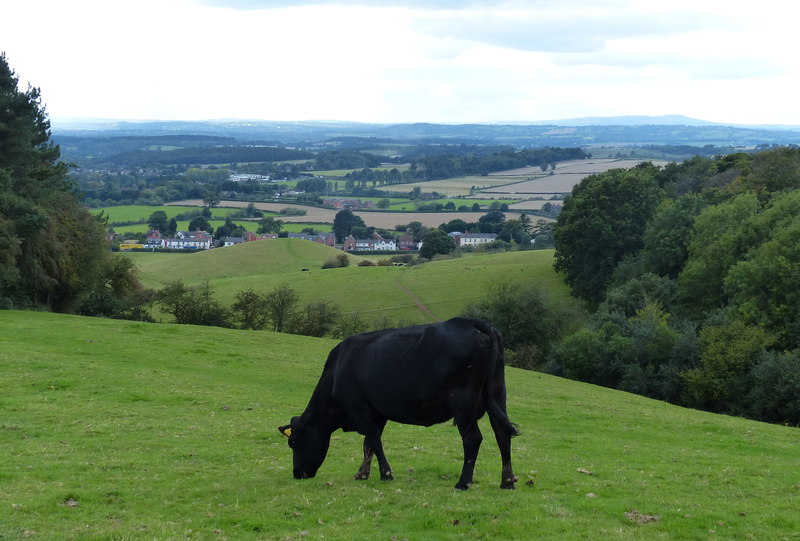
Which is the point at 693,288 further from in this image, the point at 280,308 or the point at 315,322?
the point at 280,308

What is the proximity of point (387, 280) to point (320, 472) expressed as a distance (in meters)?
75.2

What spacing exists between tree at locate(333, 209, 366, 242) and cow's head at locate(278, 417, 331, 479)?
154m

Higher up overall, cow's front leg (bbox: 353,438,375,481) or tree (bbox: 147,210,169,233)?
cow's front leg (bbox: 353,438,375,481)

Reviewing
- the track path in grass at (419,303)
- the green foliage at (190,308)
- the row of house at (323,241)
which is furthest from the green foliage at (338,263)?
the green foliage at (190,308)

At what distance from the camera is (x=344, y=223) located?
174875 mm

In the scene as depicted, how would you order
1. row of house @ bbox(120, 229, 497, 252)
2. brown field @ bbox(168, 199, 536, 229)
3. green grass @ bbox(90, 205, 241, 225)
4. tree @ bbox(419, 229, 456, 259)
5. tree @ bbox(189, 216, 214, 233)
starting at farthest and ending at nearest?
green grass @ bbox(90, 205, 241, 225), brown field @ bbox(168, 199, 536, 229), tree @ bbox(189, 216, 214, 233), row of house @ bbox(120, 229, 497, 252), tree @ bbox(419, 229, 456, 259)

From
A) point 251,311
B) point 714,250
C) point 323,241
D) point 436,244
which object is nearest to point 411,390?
point 251,311

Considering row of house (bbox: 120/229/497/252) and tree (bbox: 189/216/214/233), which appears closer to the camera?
row of house (bbox: 120/229/497/252)

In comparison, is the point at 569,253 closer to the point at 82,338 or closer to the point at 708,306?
the point at 708,306

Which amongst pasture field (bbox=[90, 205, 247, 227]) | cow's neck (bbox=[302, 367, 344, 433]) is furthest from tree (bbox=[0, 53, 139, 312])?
pasture field (bbox=[90, 205, 247, 227])

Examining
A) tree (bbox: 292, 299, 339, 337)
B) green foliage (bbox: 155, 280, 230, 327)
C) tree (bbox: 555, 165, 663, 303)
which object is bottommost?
tree (bbox: 292, 299, 339, 337)

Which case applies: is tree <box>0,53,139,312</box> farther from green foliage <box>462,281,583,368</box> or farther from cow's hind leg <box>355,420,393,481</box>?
cow's hind leg <box>355,420,393,481</box>

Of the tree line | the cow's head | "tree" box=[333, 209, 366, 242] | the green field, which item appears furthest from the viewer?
"tree" box=[333, 209, 366, 242]

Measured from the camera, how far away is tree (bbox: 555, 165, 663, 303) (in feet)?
260
